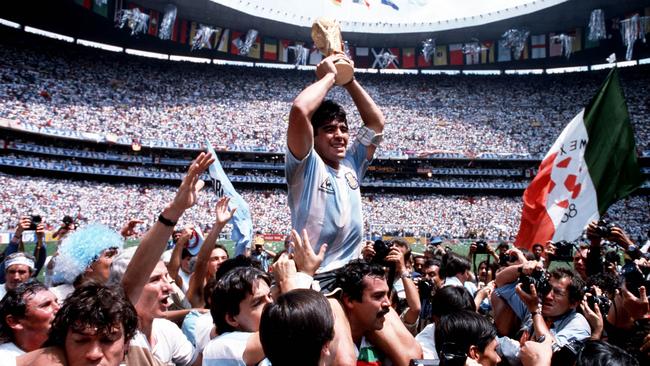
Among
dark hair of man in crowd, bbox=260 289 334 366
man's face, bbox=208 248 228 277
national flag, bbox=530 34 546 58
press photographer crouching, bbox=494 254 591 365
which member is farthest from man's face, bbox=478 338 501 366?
national flag, bbox=530 34 546 58

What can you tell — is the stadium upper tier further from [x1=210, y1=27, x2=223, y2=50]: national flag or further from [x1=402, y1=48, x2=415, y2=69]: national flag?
[x1=210, y1=27, x2=223, y2=50]: national flag

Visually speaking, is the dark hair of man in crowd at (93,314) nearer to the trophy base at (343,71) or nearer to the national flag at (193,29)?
the trophy base at (343,71)

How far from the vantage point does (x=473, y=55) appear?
46.7 meters

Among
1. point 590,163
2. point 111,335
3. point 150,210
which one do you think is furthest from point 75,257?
point 150,210

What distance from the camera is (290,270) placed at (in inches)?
85.9

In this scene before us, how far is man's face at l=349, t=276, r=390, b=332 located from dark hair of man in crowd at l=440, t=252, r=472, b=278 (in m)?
3.12

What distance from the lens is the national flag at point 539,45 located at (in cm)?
4388

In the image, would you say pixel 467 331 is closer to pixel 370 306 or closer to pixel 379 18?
pixel 370 306

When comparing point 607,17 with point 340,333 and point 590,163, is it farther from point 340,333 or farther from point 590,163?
point 340,333

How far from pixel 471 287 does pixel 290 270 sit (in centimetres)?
410

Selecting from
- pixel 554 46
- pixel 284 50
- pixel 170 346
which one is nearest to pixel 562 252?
pixel 170 346

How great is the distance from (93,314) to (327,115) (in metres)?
1.64

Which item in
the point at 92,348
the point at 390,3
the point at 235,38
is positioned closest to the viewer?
the point at 92,348

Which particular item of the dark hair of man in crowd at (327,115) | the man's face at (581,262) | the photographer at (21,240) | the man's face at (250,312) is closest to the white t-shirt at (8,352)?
the man's face at (250,312)
